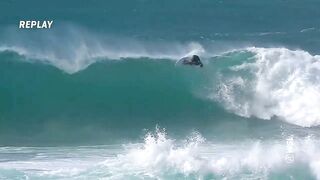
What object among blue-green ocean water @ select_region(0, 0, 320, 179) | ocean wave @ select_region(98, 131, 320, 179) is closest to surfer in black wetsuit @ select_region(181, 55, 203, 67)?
blue-green ocean water @ select_region(0, 0, 320, 179)

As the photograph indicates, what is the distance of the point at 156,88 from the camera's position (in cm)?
686

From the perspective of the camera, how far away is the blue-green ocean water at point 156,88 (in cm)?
670

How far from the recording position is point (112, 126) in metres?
6.82

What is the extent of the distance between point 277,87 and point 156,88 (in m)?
1.10

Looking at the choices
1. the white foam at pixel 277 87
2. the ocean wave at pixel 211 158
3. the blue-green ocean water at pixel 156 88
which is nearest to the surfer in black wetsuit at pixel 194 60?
the blue-green ocean water at pixel 156 88

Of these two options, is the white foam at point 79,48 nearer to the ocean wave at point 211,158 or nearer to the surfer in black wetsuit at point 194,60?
the surfer in black wetsuit at point 194,60

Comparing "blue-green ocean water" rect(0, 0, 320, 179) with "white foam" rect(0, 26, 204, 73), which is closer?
"blue-green ocean water" rect(0, 0, 320, 179)

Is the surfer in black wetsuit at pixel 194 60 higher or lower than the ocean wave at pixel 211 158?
higher

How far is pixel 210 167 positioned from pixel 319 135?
1.03m

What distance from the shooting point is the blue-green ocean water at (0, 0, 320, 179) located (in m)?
6.70

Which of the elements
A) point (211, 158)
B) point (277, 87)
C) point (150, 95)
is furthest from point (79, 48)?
point (277, 87)

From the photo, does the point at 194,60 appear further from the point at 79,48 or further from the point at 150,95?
the point at 79,48

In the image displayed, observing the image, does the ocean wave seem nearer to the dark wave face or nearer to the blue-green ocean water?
the blue-green ocean water

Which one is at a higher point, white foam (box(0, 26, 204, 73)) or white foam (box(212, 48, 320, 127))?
white foam (box(0, 26, 204, 73))
